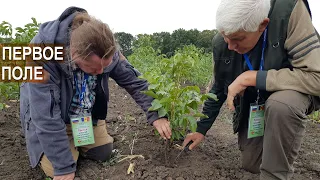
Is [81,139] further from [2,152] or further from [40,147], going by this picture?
[2,152]

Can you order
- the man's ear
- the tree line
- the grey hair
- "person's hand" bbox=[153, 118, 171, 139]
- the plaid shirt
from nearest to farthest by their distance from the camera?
1. the grey hair
2. the man's ear
3. "person's hand" bbox=[153, 118, 171, 139]
4. the plaid shirt
5. the tree line

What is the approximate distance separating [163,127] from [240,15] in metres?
0.94

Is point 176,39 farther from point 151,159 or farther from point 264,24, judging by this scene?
point 264,24

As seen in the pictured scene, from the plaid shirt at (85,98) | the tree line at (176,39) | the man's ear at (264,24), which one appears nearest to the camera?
the man's ear at (264,24)

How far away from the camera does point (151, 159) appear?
243 centimetres

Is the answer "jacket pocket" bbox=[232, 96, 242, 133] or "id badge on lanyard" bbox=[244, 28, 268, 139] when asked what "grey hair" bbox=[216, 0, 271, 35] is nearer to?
"id badge on lanyard" bbox=[244, 28, 268, 139]

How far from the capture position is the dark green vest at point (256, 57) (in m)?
1.97

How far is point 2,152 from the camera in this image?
8.58 feet

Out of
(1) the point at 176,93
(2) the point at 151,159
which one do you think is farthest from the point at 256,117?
(2) the point at 151,159

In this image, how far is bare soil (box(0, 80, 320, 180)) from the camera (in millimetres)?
2250

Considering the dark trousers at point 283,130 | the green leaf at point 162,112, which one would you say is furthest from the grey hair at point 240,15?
the green leaf at point 162,112

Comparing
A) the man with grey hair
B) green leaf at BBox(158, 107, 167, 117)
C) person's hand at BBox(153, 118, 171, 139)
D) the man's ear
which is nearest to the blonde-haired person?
person's hand at BBox(153, 118, 171, 139)

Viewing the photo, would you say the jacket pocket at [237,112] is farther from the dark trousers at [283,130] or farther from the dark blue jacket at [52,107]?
the dark blue jacket at [52,107]

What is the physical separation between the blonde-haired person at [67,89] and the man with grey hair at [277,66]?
2.26ft
